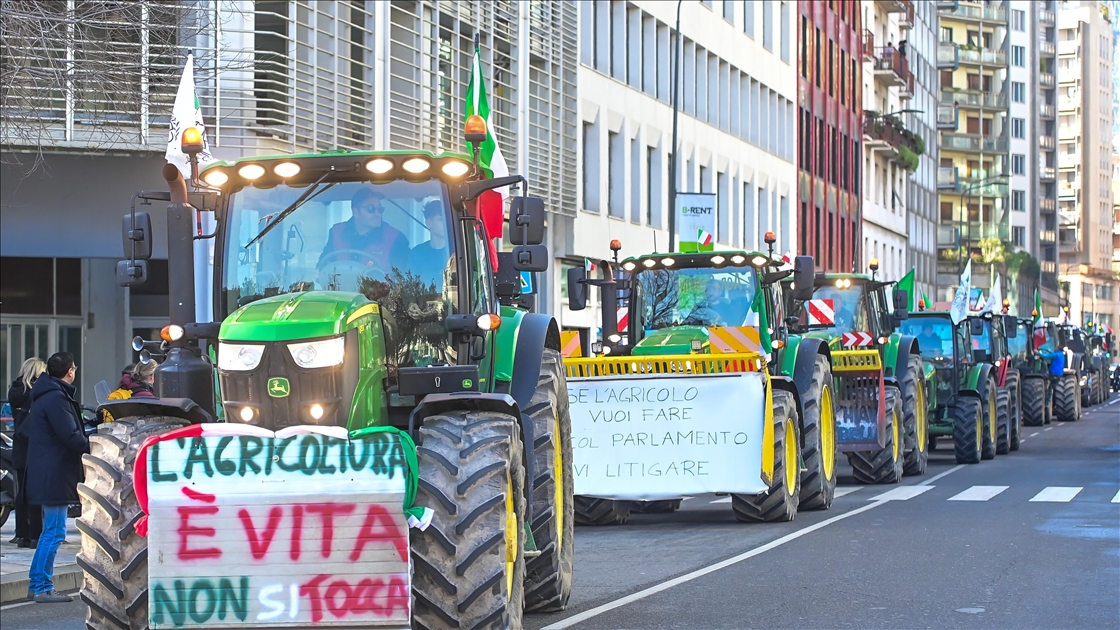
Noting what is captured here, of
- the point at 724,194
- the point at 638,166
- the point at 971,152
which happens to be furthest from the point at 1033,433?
the point at 971,152

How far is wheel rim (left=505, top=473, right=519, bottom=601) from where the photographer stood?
25.2ft

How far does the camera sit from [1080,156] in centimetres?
16500

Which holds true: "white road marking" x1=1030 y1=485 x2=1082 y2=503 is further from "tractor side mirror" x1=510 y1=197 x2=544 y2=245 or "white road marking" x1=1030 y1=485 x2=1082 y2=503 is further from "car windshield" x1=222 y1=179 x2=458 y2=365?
"car windshield" x1=222 y1=179 x2=458 y2=365

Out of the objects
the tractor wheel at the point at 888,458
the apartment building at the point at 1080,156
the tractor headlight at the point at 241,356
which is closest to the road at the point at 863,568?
the tractor wheel at the point at 888,458

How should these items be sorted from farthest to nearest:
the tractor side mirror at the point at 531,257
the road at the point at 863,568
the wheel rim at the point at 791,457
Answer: the wheel rim at the point at 791,457, the road at the point at 863,568, the tractor side mirror at the point at 531,257

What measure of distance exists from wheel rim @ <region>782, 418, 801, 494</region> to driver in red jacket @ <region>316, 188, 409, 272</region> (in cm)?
787

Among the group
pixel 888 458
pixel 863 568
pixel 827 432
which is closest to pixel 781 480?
pixel 827 432

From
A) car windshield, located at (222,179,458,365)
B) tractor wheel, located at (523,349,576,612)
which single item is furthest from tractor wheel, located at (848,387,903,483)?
car windshield, located at (222,179,458,365)

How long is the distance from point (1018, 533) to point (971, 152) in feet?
352

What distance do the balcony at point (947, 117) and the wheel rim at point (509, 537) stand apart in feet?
284

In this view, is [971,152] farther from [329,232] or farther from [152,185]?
[329,232]

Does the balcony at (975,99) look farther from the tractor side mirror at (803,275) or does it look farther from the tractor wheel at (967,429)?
the tractor side mirror at (803,275)

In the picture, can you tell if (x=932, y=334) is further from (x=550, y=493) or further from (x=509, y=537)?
(x=509, y=537)

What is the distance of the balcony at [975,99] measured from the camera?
11388 centimetres
